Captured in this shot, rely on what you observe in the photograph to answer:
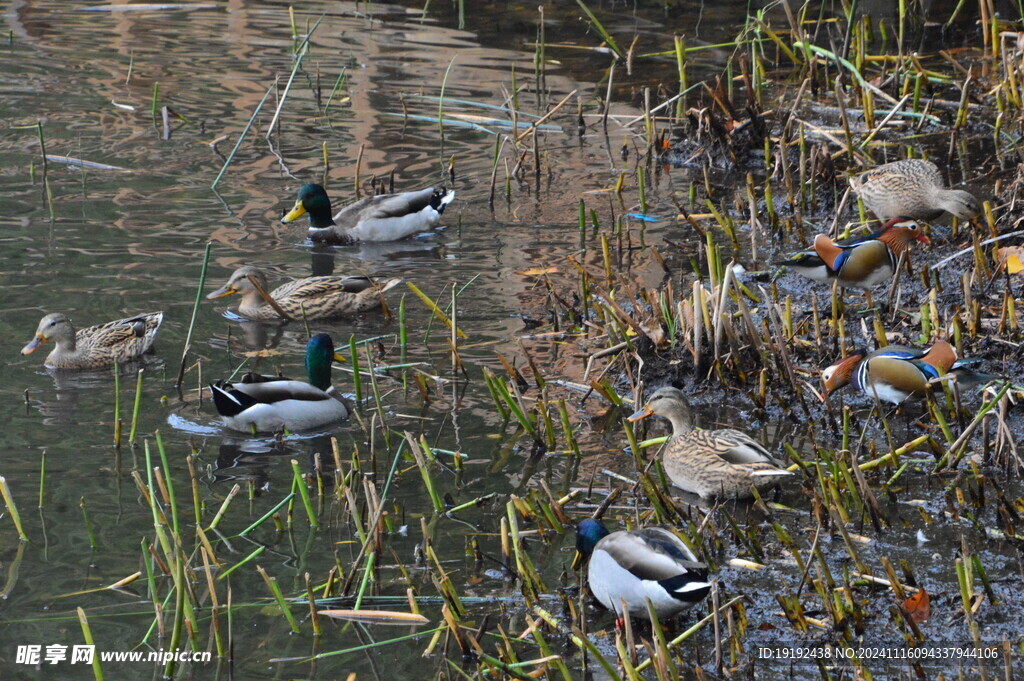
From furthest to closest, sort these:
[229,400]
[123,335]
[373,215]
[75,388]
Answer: [373,215] → [123,335] → [75,388] → [229,400]

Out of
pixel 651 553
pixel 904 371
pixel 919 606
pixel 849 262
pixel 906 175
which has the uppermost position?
pixel 906 175

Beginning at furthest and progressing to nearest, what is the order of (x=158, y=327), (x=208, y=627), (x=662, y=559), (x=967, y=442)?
(x=158, y=327) < (x=967, y=442) < (x=208, y=627) < (x=662, y=559)

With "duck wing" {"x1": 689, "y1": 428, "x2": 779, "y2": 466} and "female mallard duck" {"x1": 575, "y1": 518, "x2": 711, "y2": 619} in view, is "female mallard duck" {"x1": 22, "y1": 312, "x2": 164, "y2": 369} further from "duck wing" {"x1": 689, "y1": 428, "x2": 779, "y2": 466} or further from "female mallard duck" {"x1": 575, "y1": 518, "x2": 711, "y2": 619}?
"female mallard duck" {"x1": 575, "y1": 518, "x2": 711, "y2": 619}

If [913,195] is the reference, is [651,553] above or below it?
below

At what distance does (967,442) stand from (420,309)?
4184 mm

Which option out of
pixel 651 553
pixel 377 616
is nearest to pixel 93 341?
pixel 377 616

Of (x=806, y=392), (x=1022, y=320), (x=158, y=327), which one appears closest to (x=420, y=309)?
(x=158, y=327)

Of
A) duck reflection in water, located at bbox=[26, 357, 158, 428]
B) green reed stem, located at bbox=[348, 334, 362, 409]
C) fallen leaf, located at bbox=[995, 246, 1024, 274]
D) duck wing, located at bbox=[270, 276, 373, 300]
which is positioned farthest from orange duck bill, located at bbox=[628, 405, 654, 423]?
duck wing, located at bbox=[270, 276, 373, 300]

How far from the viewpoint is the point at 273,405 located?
7.23m

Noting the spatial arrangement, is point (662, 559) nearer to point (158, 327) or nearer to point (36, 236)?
point (158, 327)

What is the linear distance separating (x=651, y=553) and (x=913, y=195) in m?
4.68

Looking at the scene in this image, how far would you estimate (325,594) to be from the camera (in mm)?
5254

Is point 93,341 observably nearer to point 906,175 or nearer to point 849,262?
point 849,262

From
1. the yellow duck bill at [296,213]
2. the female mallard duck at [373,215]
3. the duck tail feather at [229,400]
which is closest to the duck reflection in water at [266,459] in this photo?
the duck tail feather at [229,400]
